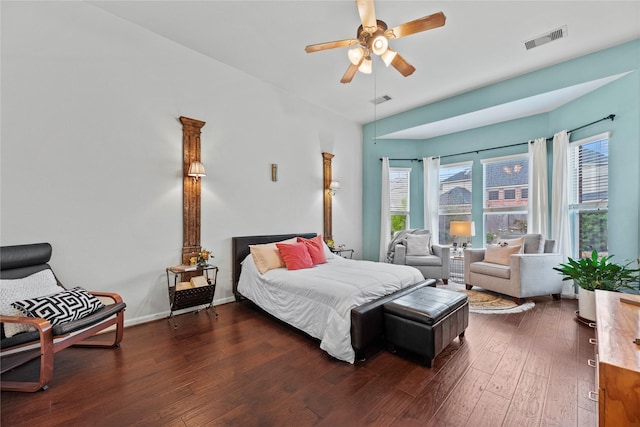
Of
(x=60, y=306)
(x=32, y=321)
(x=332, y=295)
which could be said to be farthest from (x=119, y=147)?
(x=332, y=295)

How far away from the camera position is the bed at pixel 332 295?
2.29 m

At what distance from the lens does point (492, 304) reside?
146 inches

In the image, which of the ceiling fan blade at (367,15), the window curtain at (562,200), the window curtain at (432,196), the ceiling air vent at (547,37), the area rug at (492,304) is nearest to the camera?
the ceiling fan blade at (367,15)

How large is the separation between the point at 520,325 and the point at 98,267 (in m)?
4.68

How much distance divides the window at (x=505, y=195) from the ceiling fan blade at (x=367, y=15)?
Answer: 13.5ft

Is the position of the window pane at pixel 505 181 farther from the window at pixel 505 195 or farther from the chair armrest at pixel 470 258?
the chair armrest at pixel 470 258

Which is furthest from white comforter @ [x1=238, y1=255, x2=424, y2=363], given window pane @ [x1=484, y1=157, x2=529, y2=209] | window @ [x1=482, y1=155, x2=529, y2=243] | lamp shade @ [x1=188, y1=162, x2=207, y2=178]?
window pane @ [x1=484, y1=157, x2=529, y2=209]

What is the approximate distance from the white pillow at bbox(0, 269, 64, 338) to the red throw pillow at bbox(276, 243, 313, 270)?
85.1 inches

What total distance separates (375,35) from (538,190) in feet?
13.1

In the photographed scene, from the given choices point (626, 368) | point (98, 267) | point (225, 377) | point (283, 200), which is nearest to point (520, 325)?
point (626, 368)

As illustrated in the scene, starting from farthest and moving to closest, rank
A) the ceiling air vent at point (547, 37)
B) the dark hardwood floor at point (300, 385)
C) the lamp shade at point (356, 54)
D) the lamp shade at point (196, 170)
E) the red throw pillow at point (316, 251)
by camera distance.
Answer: the red throw pillow at point (316, 251), the lamp shade at point (196, 170), the ceiling air vent at point (547, 37), the lamp shade at point (356, 54), the dark hardwood floor at point (300, 385)

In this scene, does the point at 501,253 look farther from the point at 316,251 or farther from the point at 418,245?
the point at 316,251

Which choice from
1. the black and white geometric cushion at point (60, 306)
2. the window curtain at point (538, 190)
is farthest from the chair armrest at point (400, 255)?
the black and white geometric cushion at point (60, 306)

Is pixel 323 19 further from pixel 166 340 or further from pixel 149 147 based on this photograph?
pixel 166 340
